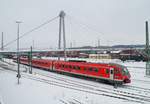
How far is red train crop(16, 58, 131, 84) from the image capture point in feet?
81.1

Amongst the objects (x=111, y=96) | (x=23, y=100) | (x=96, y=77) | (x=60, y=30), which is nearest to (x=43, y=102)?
(x=23, y=100)

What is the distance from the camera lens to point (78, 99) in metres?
18.6

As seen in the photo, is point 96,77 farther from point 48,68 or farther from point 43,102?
point 48,68

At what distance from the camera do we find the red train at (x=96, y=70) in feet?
81.1

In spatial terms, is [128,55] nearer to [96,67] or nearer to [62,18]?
[62,18]

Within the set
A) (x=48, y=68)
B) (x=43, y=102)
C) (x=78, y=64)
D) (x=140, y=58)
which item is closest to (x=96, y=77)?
(x=78, y=64)

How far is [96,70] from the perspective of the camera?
28406mm

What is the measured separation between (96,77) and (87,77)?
9.36ft

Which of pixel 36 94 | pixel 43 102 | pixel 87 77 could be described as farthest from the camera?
pixel 87 77

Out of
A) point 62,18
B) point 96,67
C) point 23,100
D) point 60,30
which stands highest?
point 62,18

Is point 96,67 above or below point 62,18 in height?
below

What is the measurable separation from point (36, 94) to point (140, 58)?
51262 mm

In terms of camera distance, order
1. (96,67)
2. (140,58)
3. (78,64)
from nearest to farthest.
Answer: (96,67) < (78,64) < (140,58)

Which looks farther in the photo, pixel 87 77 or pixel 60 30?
pixel 60 30
